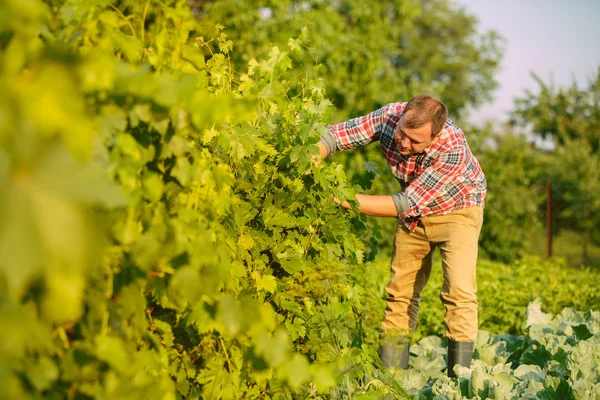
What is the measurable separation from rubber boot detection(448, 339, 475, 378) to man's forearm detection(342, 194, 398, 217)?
36.2 inches

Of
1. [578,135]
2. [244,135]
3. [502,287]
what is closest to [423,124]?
[244,135]

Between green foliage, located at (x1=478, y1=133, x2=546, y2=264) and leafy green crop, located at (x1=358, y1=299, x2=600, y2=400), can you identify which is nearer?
leafy green crop, located at (x1=358, y1=299, x2=600, y2=400)

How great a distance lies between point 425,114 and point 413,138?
0.15 meters

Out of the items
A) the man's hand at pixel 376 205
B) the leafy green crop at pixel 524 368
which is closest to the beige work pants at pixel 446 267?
the leafy green crop at pixel 524 368

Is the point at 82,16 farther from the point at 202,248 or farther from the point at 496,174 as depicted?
the point at 496,174

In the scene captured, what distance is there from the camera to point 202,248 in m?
1.51

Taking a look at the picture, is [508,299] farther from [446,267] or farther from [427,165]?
[427,165]

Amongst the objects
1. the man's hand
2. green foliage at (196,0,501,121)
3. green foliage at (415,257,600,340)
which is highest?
green foliage at (196,0,501,121)

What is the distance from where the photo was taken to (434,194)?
3.70 m

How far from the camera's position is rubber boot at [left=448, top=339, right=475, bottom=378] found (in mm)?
3754

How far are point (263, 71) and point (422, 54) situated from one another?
36718mm

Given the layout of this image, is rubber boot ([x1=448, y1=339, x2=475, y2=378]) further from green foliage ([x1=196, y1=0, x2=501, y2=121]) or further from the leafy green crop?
green foliage ([x1=196, y1=0, x2=501, y2=121])

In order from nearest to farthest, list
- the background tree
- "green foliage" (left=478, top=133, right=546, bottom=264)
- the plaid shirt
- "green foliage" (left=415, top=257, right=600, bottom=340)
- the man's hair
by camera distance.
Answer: the man's hair
the plaid shirt
"green foliage" (left=415, top=257, right=600, bottom=340)
"green foliage" (left=478, top=133, right=546, bottom=264)
the background tree

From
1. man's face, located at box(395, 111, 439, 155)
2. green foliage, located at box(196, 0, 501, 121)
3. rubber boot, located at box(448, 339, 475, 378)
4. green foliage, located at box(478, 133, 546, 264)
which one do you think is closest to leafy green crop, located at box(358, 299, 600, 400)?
rubber boot, located at box(448, 339, 475, 378)
